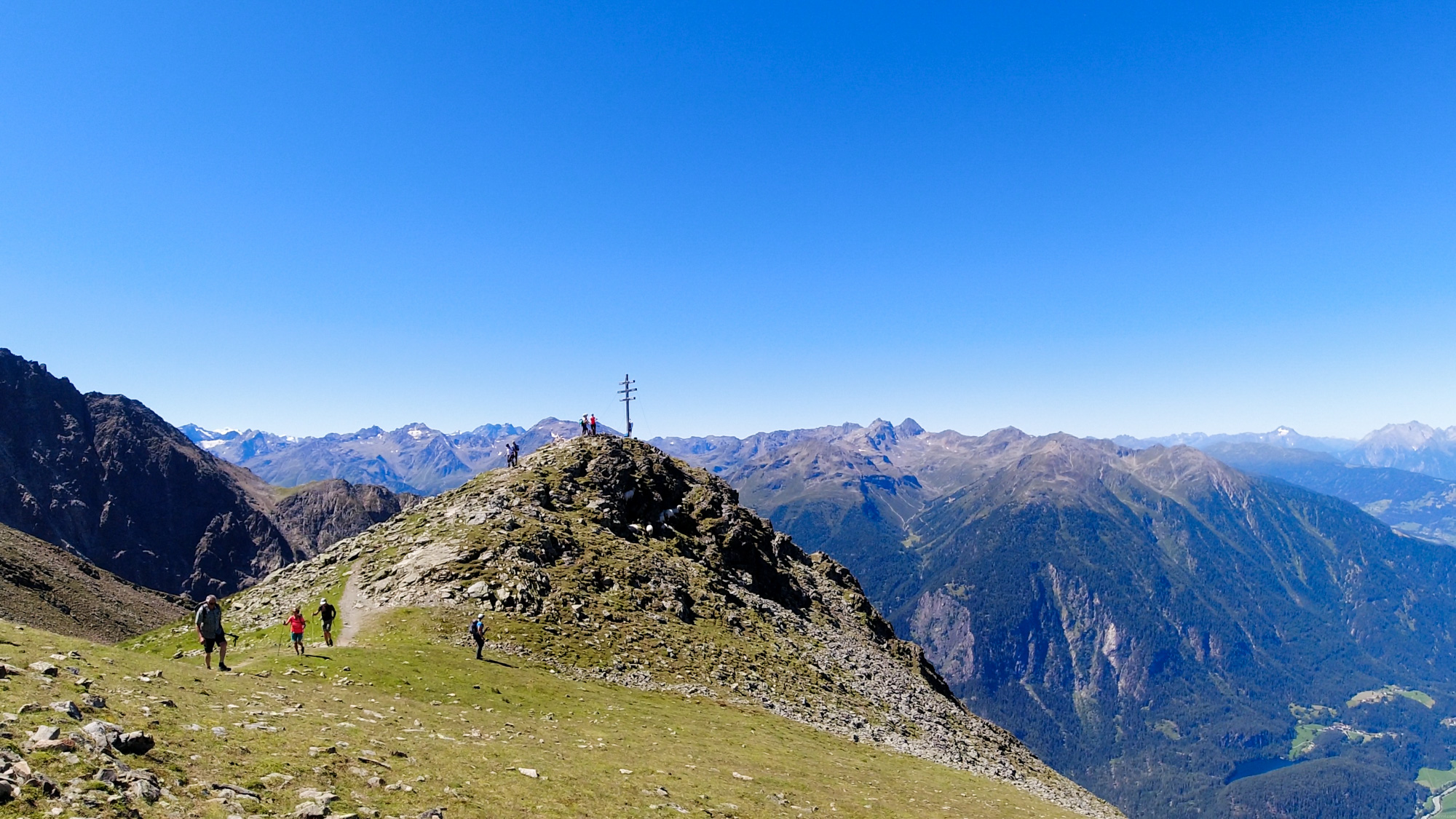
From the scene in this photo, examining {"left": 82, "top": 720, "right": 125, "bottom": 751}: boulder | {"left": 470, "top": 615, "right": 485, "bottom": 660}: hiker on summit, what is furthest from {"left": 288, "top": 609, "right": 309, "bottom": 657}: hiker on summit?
{"left": 82, "top": 720, "right": 125, "bottom": 751}: boulder

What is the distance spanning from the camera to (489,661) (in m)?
40.8

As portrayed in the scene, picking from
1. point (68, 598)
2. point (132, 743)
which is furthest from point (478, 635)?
point (68, 598)

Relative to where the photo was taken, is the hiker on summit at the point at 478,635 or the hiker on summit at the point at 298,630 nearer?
the hiker on summit at the point at 298,630

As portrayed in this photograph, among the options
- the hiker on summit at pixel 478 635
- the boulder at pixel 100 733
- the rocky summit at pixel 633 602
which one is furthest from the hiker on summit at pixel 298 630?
the boulder at pixel 100 733

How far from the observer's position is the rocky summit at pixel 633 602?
48.0m

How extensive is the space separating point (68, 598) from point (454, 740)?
9535 cm

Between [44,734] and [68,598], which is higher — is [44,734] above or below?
above

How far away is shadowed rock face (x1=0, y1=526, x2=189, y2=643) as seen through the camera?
74000 millimetres

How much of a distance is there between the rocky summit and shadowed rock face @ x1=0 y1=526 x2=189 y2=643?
37490 mm

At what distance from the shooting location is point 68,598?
8288 cm

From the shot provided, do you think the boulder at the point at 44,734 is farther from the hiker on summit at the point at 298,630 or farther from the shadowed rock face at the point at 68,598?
the shadowed rock face at the point at 68,598

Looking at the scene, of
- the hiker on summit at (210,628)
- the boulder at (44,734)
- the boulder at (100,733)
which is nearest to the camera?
the boulder at (44,734)

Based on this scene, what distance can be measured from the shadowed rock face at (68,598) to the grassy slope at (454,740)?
46991 mm

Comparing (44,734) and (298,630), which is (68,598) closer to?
Result: (298,630)
